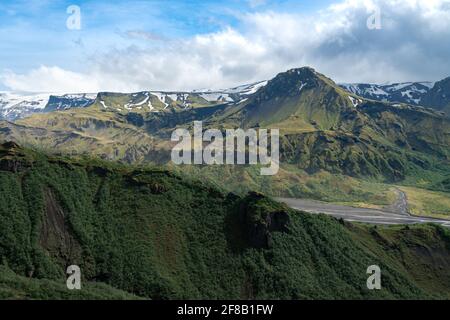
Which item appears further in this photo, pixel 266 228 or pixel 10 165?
pixel 10 165

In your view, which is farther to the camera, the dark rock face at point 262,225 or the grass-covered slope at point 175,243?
the dark rock face at point 262,225

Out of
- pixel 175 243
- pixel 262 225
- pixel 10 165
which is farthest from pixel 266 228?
pixel 10 165

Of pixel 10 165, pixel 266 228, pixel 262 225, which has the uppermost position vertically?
pixel 10 165

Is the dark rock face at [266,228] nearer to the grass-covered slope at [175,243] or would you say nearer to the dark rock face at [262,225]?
the dark rock face at [262,225]

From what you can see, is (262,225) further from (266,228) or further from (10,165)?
(10,165)

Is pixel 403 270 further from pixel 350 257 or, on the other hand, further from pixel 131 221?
pixel 131 221

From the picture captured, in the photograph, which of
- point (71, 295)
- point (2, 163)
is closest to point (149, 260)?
point (71, 295)

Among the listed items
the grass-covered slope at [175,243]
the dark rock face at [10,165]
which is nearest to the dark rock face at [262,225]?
the grass-covered slope at [175,243]

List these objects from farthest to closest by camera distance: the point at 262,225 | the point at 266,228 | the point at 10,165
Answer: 1. the point at 10,165
2. the point at 266,228
3. the point at 262,225

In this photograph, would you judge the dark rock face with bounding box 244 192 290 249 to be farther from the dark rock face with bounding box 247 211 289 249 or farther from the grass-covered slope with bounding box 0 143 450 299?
the grass-covered slope with bounding box 0 143 450 299
